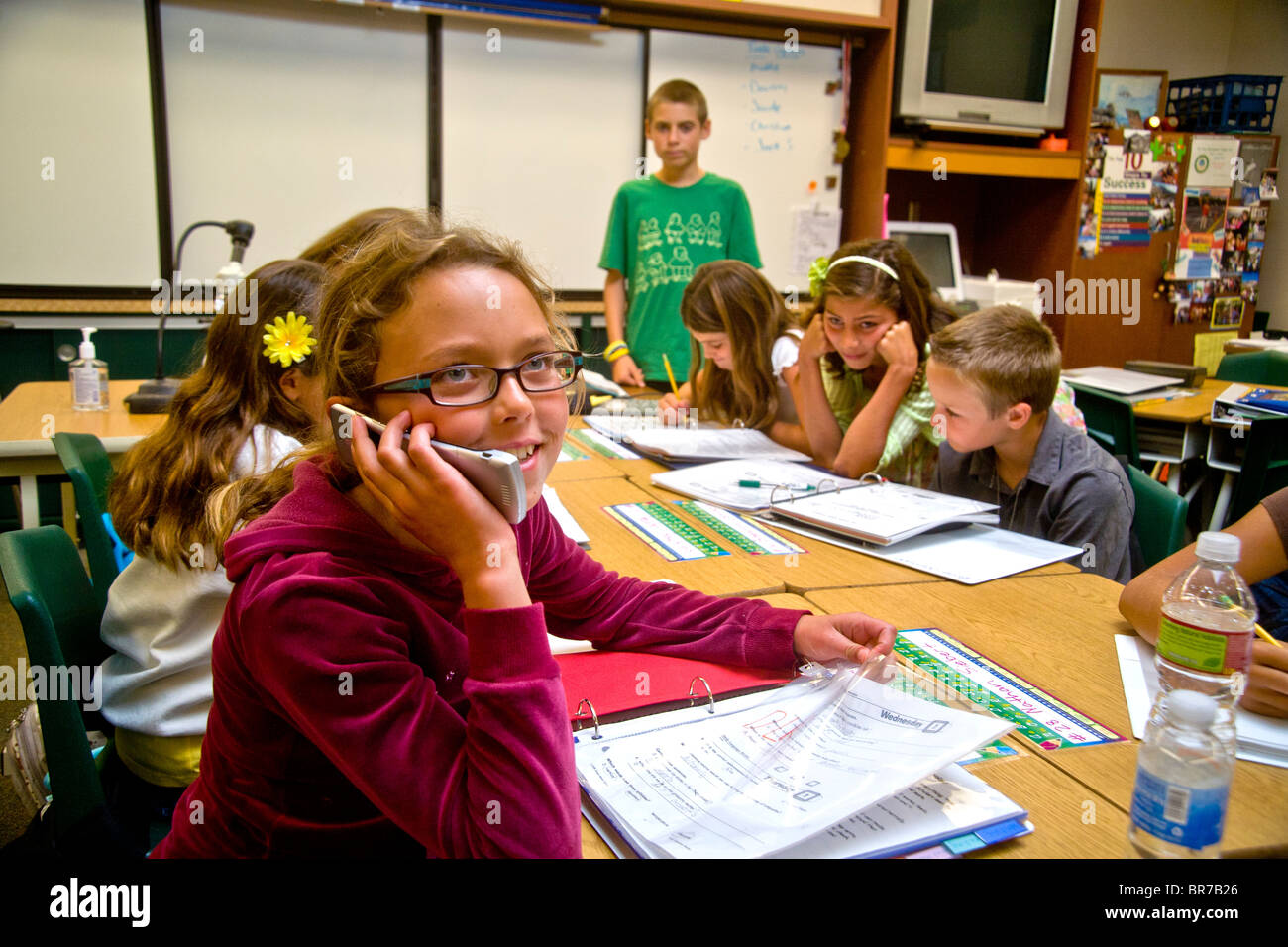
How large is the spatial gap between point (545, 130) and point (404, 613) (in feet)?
11.7

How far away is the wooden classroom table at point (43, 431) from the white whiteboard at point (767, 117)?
8.20ft

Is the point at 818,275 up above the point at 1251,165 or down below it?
below

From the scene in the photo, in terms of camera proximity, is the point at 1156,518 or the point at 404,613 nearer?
the point at 404,613

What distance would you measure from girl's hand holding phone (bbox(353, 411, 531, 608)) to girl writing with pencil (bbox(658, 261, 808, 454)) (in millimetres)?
1811

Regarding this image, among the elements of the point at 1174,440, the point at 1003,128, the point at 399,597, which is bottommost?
the point at 1174,440

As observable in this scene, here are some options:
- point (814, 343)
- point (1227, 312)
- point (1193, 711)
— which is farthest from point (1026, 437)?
point (1227, 312)

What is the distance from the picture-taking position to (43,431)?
2.32 m

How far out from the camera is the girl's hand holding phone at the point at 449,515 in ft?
2.48

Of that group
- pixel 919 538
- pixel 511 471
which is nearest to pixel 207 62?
pixel 919 538

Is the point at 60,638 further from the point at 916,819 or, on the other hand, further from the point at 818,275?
the point at 818,275

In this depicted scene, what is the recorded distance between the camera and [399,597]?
79 centimetres

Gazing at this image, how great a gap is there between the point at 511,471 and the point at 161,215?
339cm

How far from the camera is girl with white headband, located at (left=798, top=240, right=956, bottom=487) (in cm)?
222
